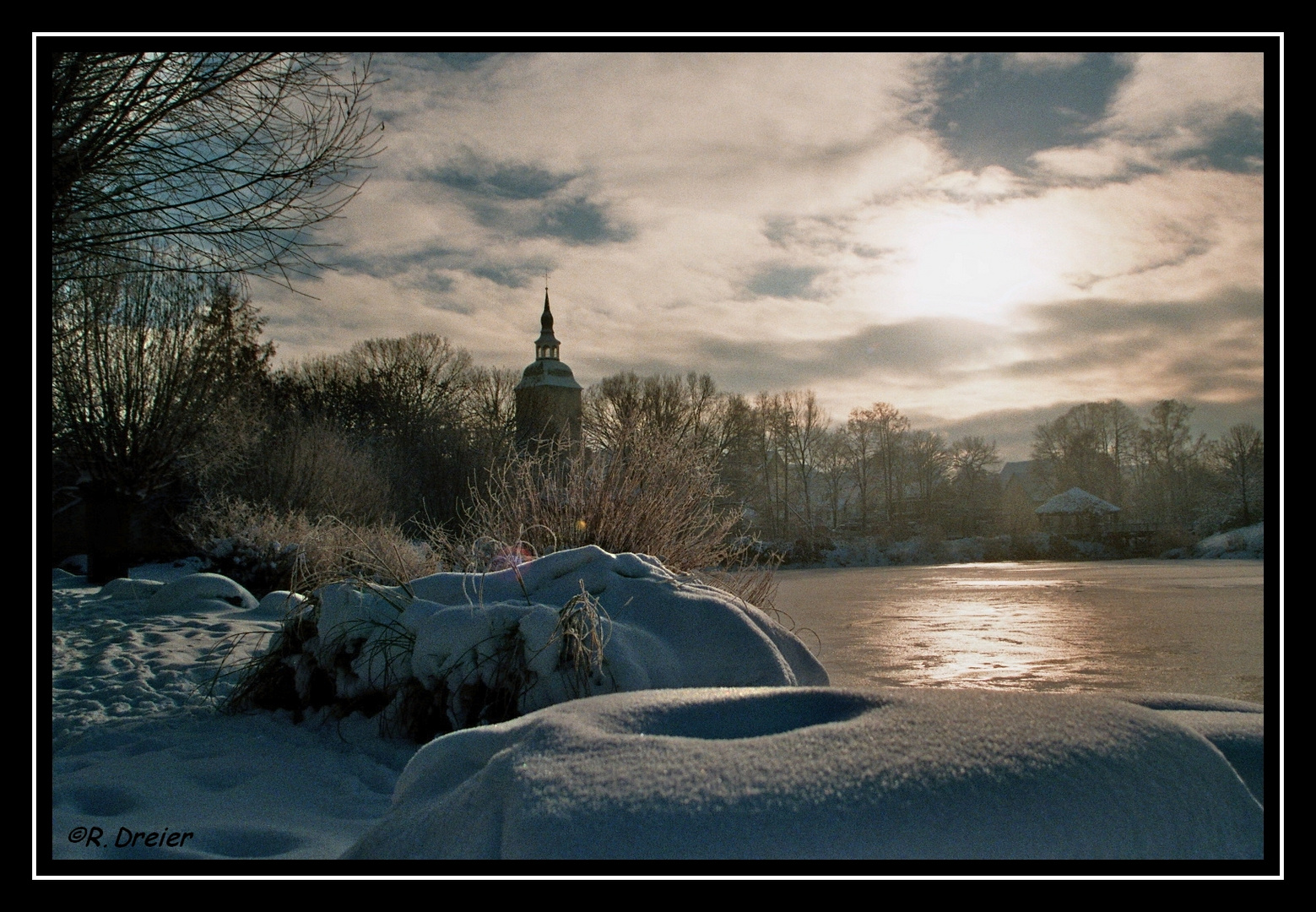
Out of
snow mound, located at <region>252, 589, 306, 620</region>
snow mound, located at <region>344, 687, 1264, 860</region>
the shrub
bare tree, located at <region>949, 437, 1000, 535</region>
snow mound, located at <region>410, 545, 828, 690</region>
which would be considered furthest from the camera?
bare tree, located at <region>949, 437, 1000, 535</region>

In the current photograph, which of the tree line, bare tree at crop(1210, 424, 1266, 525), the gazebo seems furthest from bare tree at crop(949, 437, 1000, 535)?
bare tree at crop(1210, 424, 1266, 525)

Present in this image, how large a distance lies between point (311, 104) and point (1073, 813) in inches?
185

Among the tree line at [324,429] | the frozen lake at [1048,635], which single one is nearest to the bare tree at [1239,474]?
the tree line at [324,429]

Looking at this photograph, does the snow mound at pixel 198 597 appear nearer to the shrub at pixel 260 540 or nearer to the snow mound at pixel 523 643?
the shrub at pixel 260 540

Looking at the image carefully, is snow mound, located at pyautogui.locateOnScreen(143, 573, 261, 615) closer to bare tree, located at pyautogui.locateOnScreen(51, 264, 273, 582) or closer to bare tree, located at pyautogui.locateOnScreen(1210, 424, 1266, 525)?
bare tree, located at pyautogui.locateOnScreen(51, 264, 273, 582)

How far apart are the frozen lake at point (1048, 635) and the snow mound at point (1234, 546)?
12158 mm

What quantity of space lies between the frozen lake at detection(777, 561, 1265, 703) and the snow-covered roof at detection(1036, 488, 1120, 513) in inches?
714

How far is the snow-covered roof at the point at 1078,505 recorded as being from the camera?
28.4m

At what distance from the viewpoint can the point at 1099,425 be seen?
32781 mm

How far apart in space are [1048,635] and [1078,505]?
25.7m

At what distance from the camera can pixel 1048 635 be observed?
5.91 m

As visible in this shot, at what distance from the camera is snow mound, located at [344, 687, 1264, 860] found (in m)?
1.05

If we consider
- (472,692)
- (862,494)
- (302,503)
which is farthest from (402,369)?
(472,692)
